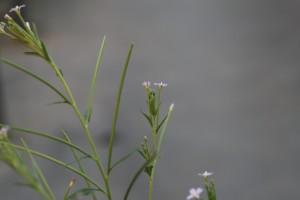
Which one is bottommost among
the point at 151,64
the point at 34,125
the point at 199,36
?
the point at 34,125

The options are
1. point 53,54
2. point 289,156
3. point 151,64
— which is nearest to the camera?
point 289,156

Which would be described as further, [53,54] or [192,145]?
[53,54]

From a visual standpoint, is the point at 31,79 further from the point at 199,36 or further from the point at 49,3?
the point at 199,36

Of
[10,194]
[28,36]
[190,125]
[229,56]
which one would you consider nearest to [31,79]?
[10,194]

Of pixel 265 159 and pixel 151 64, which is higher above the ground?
pixel 151 64

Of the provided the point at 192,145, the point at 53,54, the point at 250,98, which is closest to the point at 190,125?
the point at 192,145

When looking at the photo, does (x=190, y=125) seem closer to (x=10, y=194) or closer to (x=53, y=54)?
(x=53, y=54)

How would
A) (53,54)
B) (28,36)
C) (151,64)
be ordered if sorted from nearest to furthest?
(28,36) → (151,64) → (53,54)
